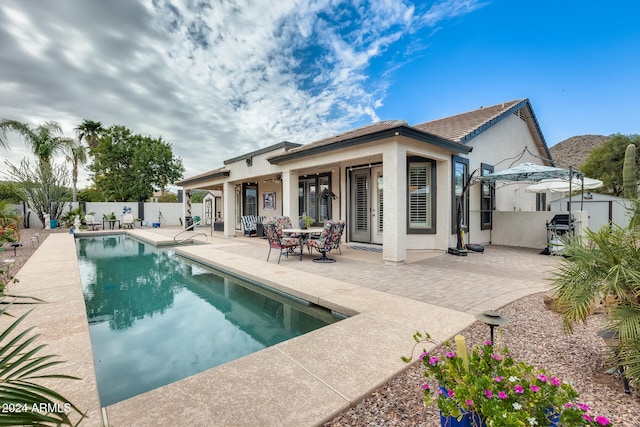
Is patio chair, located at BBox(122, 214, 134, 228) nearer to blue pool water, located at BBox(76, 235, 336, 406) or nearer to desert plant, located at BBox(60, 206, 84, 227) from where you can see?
desert plant, located at BBox(60, 206, 84, 227)

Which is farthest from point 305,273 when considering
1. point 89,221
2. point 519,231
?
point 89,221

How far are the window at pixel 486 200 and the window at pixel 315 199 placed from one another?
5573mm

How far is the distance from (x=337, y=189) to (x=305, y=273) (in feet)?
17.9

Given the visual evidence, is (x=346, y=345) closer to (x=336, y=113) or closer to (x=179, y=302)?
(x=179, y=302)

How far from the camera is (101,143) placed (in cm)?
2664

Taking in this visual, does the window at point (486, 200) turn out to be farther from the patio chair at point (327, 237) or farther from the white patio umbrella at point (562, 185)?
the patio chair at point (327, 237)

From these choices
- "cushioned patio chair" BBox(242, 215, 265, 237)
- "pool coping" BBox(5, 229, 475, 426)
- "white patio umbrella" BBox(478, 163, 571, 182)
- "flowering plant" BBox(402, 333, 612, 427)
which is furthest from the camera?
"cushioned patio chair" BBox(242, 215, 265, 237)

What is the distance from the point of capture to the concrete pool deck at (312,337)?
196 centimetres

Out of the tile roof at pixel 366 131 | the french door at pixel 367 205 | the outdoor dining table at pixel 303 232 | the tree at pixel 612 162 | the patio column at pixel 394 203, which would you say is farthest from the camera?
the tree at pixel 612 162

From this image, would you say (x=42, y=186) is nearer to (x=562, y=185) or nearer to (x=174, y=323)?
(x=174, y=323)

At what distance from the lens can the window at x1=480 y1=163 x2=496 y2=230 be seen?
33.2ft

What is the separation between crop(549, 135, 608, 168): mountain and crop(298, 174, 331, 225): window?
34873mm

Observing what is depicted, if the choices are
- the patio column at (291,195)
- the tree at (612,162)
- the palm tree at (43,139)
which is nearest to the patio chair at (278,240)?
the patio column at (291,195)

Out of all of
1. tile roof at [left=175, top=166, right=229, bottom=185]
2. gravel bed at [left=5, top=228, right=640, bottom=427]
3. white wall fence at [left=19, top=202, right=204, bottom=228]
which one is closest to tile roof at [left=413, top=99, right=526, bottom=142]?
gravel bed at [left=5, top=228, right=640, bottom=427]
